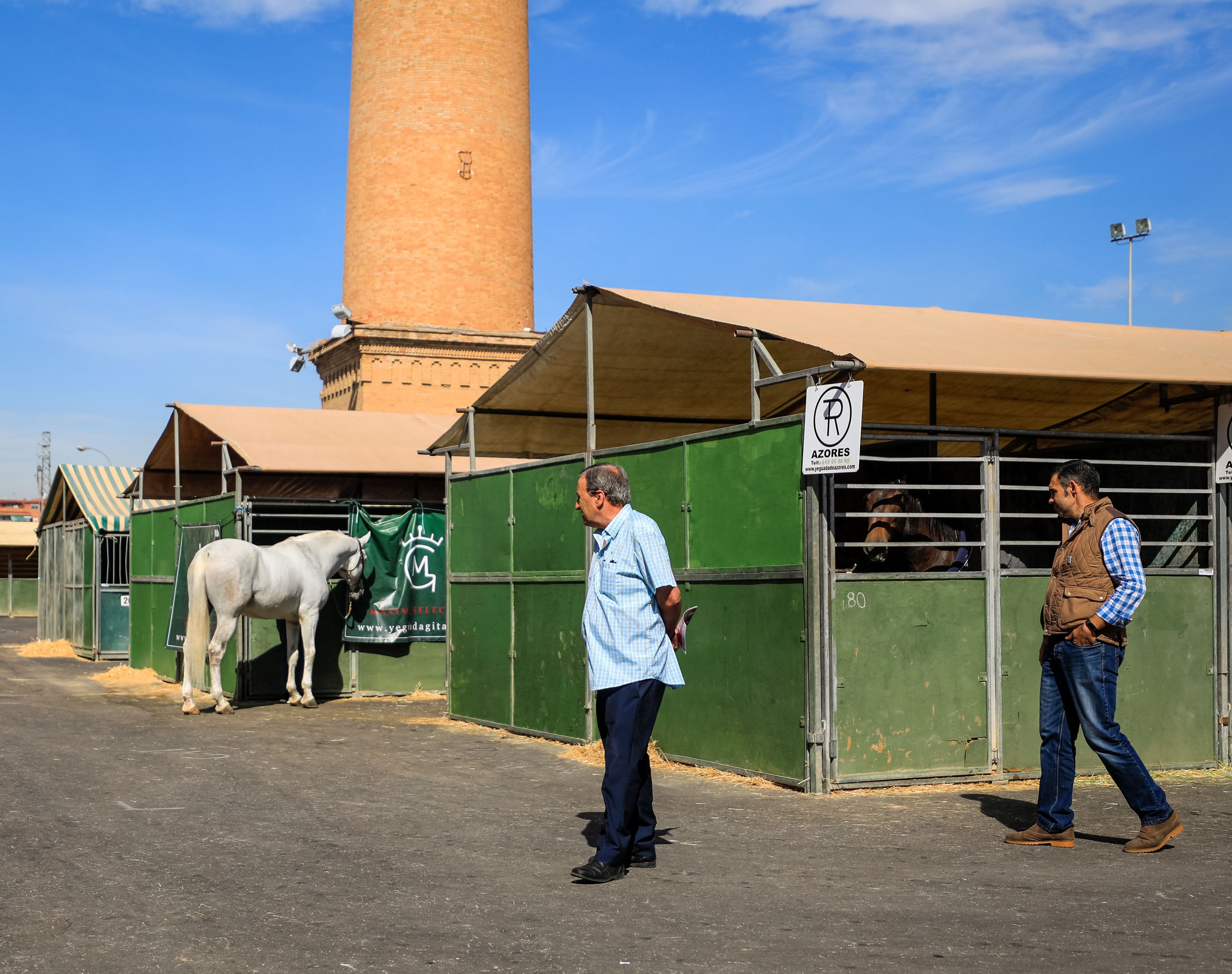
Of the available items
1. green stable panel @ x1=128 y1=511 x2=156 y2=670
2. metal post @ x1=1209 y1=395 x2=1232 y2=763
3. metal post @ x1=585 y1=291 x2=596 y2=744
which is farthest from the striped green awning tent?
metal post @ x1=1209 y1=395 x2=1232 y2=763

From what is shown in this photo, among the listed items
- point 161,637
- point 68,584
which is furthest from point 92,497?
point 161,637

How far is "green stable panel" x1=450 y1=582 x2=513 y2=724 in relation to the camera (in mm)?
13977

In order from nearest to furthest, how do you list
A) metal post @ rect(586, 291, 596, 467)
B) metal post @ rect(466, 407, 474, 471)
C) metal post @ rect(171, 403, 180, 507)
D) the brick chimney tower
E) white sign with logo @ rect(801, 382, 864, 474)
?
white sign with logo @ rect(801, 382, 864, 474) < metal post @ rect(586, 291, 596, 467) < metal post @ rect(466, 407, 474, 471) < metal post @ rect(171, 403, 180, 507) < the brick chimney tower

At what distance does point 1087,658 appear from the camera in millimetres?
7434

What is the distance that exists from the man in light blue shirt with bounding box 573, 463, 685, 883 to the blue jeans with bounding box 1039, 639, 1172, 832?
2163 mm

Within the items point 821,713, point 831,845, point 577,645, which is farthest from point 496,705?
point 831,845

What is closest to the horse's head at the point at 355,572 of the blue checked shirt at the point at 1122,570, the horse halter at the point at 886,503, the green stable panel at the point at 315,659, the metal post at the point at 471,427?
the green stable panel at the point at 315,659

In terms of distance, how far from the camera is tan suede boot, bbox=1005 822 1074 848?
7.66 meters

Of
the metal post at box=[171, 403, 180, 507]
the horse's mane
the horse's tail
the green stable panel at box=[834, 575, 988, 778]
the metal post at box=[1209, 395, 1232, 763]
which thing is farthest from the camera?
the metal post at box=[171, 403, 180, 507]

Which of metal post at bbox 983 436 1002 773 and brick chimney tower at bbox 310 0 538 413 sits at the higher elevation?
brick chimney tower at bbox 310 0 538 413

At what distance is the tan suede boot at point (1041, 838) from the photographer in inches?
302

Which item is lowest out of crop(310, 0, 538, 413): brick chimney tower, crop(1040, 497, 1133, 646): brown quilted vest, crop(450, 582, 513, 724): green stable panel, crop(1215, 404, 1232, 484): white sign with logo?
crop(450, 582, 513, 724): green stable panel

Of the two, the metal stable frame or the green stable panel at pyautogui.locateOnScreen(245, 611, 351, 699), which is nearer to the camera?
the metal stable frame

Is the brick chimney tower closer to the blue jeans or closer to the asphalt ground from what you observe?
the asphalt ground
